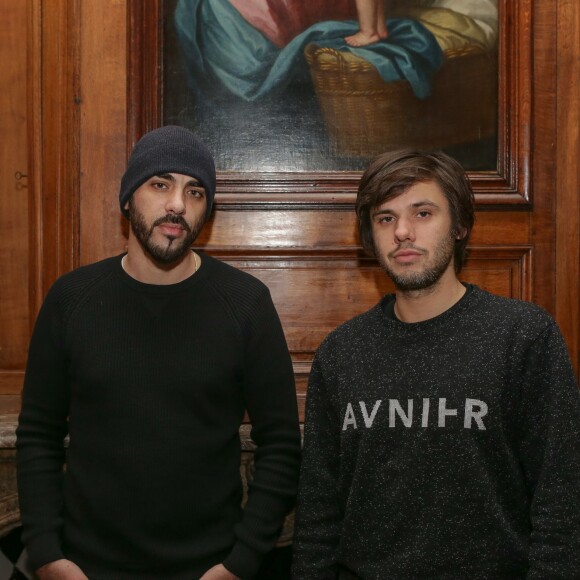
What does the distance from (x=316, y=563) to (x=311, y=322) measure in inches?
39.6

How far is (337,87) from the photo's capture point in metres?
2.65

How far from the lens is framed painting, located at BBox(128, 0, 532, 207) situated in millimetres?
2633

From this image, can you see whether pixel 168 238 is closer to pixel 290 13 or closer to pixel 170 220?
pixel 170 220

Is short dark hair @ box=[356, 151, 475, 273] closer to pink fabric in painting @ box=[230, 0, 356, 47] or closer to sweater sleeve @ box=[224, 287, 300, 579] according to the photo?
sweater sleeve @ box=[224, 287, 300, 579]

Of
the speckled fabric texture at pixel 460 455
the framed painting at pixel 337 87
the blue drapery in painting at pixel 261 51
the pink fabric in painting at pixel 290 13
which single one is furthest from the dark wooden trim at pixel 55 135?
the speckled fabric texture at pixel 460 455

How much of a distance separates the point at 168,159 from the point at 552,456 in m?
1.18

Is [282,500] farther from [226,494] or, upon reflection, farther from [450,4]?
[450,4]

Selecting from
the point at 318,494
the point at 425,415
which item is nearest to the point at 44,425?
the point at 318,494

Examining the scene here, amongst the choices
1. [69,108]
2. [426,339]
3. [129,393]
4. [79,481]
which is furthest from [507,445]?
[69,108]

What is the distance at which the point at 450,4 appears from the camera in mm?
2646

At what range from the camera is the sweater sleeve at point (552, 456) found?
1.59 m

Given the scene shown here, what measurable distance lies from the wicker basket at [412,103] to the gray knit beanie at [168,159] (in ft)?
2.80

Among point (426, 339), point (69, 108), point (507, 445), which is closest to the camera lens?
point (507, 445)

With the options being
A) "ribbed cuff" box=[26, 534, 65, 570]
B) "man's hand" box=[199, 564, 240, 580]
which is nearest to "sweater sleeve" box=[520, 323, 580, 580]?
"man's hand" box=[199, 564, 240, 580]
